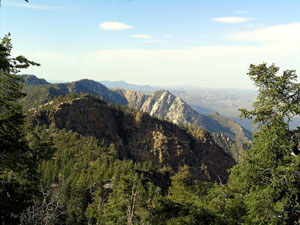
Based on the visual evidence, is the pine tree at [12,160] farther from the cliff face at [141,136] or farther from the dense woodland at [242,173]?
the cliff face at [141,136]

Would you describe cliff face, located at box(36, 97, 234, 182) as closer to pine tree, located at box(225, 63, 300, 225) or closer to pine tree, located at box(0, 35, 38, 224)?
pine tree, located at box(0, 35, 38, 224)

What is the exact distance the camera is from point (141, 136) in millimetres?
185000

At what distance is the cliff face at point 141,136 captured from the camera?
6373 inches

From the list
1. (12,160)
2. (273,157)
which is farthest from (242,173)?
(12,160)

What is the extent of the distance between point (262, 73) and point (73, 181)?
3283 inches

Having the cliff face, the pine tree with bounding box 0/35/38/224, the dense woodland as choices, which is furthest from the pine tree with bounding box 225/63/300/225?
the cliff face

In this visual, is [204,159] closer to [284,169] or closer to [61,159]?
[61,159]

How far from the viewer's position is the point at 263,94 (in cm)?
1515

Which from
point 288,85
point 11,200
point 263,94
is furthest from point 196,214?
point 11,200

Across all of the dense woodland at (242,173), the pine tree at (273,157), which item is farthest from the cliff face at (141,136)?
the pine tree at (273,157)

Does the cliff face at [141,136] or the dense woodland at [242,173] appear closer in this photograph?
the dense woodland at [242,173]

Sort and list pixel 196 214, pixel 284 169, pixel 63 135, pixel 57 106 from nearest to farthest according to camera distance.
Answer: pixel 284 169 < pixel 196 214 < pixel 63 135 < pixel 57 106

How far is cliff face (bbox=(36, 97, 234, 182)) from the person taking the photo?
531ft

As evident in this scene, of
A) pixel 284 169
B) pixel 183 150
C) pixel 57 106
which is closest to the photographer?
pixel 284 169
